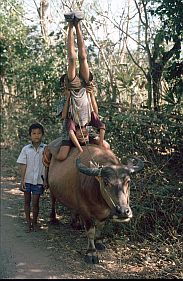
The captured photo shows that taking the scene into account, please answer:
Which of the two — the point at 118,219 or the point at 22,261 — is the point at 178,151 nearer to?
the point at 118,219

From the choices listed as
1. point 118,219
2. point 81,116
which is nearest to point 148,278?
point 118,219

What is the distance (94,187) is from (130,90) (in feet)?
11.3

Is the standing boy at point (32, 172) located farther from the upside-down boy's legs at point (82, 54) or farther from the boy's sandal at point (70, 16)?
the boy's sandal at point (70, 16)

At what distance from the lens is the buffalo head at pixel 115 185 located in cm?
389

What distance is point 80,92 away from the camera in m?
5.07

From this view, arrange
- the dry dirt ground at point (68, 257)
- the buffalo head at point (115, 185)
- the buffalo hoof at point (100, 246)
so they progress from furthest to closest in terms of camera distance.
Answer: the buffalo hoof at point (100, 246)
the dry dirt ground at point (68, 257)
the buffalo head at point (115, 185)

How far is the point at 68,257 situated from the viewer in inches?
185

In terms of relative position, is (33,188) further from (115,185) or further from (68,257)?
(115,185)

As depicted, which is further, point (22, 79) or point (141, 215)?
point (22, 79)

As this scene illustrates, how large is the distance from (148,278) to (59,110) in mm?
2365

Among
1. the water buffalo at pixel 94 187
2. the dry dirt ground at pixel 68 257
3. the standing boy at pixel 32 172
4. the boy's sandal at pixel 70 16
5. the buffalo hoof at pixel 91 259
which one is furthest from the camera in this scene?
the standing boy at pixel 32 172

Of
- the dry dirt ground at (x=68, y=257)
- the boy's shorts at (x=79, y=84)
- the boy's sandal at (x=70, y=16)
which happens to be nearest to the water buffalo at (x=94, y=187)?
the dry dirt ground at (x=68, y=257)

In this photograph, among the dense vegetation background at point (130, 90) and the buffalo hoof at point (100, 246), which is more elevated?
the dense vegetation background at point (130, 90)

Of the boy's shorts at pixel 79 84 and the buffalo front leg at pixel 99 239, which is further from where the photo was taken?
the boy's shorts at pixel 79 84
